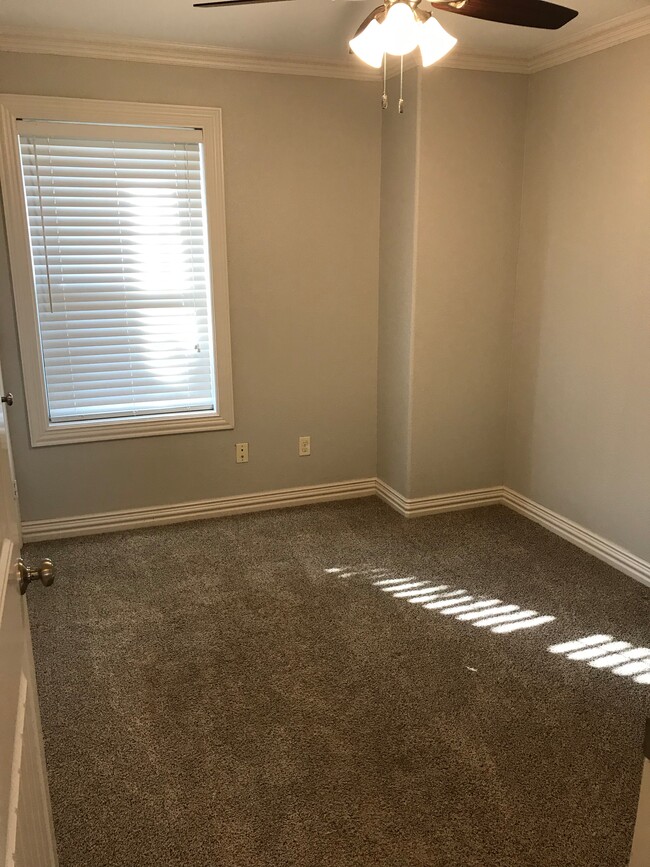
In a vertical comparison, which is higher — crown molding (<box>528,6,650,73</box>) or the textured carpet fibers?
crown molding (<box>528,6,650,73</box>)

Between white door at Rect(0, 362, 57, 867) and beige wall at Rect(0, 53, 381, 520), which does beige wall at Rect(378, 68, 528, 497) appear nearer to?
beige wall at Rect(0, 53, 381, 520)

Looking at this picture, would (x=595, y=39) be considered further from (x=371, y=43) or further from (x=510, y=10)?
(x=371, y=43)

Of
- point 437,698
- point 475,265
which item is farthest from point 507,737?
point 475,265

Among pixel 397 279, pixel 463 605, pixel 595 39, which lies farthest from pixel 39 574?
pixel 595 39

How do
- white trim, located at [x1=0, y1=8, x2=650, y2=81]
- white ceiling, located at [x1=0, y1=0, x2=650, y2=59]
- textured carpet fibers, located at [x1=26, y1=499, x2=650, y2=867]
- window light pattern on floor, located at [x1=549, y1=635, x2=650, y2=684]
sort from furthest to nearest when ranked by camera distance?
white trim, located at [x1=0, y1=8, x2=650, y2=81] → white ceiling, located at [x1=0, y1=0, x2=650, y2=59] → window light pattern on floor, located at [x1=549, y1=635, x2=650, y2=684] → textured carpet fibers, located at [x1=26, y1=499, x2=650, y2=867]

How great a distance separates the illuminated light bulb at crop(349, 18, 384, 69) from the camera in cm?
196

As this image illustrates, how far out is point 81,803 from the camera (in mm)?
1877

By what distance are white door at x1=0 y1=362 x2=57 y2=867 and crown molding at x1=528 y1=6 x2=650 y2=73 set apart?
9.45 feet

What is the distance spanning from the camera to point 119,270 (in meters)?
3.42

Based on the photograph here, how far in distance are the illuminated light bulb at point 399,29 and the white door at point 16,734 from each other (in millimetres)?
1442

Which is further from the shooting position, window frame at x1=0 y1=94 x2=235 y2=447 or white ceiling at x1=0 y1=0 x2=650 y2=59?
window frame at x1=0 y1=94 x2=235 y2=447

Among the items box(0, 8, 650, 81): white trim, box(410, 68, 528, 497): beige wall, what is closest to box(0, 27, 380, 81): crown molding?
box(0, 8, 650, 81): white trim

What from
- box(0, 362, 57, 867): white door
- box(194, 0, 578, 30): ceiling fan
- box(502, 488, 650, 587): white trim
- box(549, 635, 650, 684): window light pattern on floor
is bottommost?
box(549, 635, 650, 684): window light pattern on floor

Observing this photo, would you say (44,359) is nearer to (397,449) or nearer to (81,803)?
(397,449)
